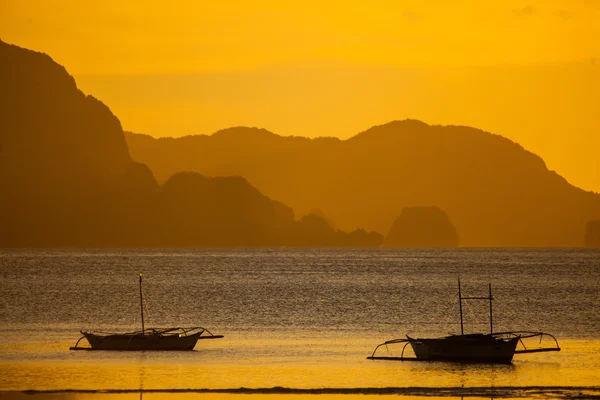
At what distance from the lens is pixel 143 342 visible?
67.5 meters

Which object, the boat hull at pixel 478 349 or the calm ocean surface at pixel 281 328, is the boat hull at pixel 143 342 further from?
the boat hull at pixel 478 349

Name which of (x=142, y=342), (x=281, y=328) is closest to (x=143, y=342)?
(x=142, y=342)

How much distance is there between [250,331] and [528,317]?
33.5 meters

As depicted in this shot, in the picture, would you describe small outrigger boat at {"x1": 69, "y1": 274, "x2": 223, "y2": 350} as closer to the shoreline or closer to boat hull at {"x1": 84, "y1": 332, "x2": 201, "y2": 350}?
boat hull at {"x1": 84, "y1": 332, "x2": 201, "y2": 350}

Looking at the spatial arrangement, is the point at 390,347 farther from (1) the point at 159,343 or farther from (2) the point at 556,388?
(2) the point at 556,388

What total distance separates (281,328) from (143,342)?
20.5 meters

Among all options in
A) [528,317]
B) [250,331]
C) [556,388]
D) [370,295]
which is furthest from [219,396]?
[370,295]

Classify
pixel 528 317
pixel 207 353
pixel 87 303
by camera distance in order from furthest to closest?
pixel 87 303
pixel 528 317
pixel 207 353

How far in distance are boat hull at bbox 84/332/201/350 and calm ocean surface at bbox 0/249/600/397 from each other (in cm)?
108

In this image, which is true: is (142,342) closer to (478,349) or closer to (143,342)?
(143,342)

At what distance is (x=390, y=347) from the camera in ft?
229

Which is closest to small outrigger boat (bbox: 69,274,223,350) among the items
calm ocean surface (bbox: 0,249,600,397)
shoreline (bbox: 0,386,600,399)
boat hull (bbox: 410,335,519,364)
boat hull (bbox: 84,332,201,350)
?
boat hull (bbox: 84,332,201,350)

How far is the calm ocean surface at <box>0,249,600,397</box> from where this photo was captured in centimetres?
5494

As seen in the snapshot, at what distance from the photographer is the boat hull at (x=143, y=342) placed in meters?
67.3
